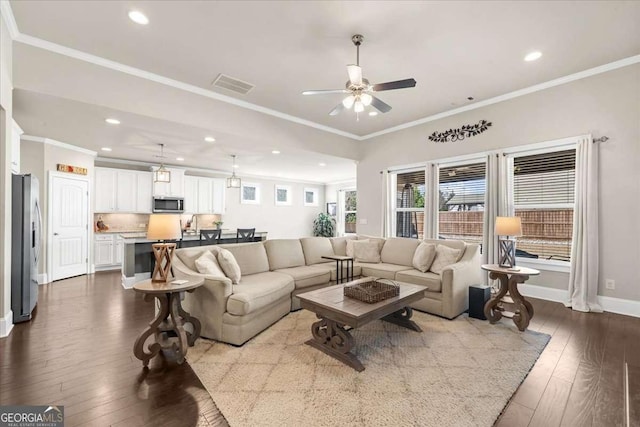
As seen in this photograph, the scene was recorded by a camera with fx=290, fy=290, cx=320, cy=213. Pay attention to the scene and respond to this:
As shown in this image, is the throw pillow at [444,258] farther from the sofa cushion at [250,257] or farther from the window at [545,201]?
the sofa cushion at [250,257]

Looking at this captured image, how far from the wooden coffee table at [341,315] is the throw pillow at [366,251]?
195cm

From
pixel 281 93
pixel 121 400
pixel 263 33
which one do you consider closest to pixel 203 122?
pixel 281 93

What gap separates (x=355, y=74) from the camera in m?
2.88

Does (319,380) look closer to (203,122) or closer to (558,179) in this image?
(203,122)

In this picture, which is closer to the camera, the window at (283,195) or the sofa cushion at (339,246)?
the sofa cushion at (339,246)

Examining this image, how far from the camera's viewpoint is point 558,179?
14.3ft

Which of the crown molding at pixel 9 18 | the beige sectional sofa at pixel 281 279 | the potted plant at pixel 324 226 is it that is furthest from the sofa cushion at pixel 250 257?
the potted plant at pixel 324 226

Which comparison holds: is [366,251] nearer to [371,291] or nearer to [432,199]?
[432,199]

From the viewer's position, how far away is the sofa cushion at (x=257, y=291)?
2824mm

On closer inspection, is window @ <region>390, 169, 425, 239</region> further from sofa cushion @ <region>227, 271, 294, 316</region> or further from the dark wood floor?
sofa cushion @ <region>227, 271, 294, 316</region>

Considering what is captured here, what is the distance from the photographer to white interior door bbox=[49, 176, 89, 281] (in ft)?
18.9

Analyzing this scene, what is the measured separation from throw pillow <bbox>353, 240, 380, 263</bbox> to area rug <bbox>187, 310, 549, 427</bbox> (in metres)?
1.82

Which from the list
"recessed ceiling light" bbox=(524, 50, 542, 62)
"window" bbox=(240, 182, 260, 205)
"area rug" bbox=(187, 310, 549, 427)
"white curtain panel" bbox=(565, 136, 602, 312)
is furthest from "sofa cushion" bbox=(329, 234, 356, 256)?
"window" bbox=(240, 182, 260, 205)

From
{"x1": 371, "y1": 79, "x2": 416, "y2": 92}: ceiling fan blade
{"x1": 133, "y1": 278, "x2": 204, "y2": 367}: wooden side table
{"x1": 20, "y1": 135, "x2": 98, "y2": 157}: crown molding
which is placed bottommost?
{"x1": 133, "y1": 278, "x2": 204, "y2": 367}: wooden side table
